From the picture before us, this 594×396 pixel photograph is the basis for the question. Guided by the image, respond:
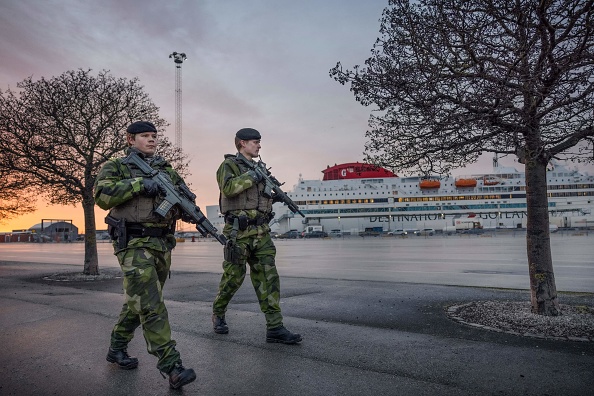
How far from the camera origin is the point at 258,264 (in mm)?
5074

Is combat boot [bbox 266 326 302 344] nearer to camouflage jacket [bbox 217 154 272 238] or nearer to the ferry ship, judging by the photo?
camouflage jacket [bbox 217 154 272 238]

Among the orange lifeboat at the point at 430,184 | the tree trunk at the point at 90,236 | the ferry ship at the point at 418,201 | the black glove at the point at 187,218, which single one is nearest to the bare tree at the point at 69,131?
the tree trunk at the point at 90,236

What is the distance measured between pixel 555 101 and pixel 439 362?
11.9ft

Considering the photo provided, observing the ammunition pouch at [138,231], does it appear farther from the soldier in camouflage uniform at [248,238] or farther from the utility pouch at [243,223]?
the utility pouch at [243,223]

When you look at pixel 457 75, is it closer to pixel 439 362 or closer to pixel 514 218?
pixel 439 362

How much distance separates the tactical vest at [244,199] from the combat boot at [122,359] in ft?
6.40

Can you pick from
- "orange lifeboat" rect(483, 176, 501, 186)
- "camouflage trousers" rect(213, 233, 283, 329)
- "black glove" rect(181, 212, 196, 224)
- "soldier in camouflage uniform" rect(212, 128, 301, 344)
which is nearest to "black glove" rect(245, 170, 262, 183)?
"soldier in camouflage uniform" rect(212, 128, 301, 344)

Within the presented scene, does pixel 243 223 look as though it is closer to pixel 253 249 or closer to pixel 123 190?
pixel 253 249

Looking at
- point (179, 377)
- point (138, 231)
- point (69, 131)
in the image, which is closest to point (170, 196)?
point (138, 231)

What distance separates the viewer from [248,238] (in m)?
5.01

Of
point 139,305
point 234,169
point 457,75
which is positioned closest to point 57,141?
point 234,169

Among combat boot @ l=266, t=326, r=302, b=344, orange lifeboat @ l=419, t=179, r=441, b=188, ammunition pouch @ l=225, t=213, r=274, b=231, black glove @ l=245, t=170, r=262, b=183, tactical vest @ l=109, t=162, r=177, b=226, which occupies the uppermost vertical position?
orange lifeboat @ l=419, t=179, r=441, b=188

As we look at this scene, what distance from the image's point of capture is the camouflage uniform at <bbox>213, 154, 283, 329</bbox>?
4.92 metres

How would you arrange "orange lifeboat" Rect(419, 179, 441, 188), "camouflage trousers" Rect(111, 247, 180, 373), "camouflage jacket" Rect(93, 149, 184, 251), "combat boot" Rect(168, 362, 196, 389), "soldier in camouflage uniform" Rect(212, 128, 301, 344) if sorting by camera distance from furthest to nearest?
"orange lifeboat" Rect(419, 179, 441, 188) < "soldier in camouflage uniform" Rect(212, 128, 301, 344) < "camouflage jacket" Rect(93, 149, 184, 251) < "camouflage trousers" Rect(111, 247, 180, 373) < "combat boot" Rect(168, 362, 196, 389)
